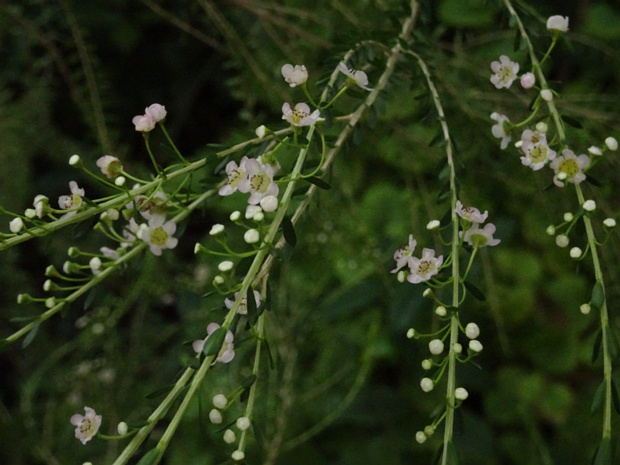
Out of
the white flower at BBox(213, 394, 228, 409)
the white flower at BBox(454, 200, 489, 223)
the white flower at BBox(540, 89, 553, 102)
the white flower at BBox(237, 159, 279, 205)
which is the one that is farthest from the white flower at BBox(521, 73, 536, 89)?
the white flower at BBox(213, 394, 228, 409)

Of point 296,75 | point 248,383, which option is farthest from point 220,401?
point 296,75

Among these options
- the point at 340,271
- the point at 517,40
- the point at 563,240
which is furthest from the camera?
the point at 340,271

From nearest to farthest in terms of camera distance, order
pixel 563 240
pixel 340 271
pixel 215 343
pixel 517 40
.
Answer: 1. pixel 215 343
2. pixel 563 240
3. pixel 517 40
4. pixel 340 271

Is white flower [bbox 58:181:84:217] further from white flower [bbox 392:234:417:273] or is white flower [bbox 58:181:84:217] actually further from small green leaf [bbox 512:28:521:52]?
small green leaf [bbox 512:28:521:52]

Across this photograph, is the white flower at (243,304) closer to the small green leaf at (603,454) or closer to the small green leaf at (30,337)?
the small green leaf at (30,337)

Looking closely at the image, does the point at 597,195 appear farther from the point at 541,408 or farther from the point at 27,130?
the point at 27,130

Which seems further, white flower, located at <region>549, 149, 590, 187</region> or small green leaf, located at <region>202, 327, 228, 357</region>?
white flower, located at <region>549, 149, 590, 187</region>

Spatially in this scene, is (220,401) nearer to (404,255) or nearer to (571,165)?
(404,255)

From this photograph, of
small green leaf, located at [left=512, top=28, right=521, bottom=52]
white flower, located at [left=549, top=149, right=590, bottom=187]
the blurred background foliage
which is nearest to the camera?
white flower, located at [left=549, top=149, right=590, bottom=187]
